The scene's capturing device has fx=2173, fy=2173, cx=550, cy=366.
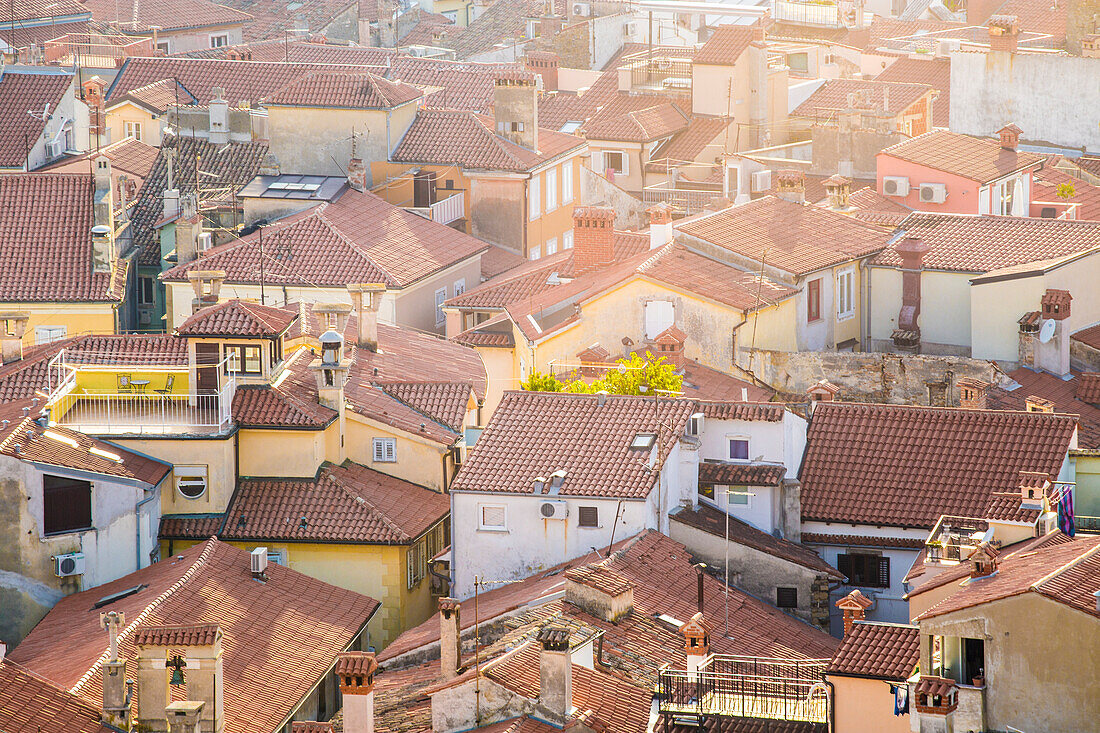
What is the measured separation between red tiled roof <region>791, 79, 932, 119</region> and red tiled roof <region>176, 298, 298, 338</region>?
107 ft

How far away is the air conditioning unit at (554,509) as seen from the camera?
4291 cm

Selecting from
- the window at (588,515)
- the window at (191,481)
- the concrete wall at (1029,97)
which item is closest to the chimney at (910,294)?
the window at (588,515)

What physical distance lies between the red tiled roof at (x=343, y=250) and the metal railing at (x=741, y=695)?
30.1m

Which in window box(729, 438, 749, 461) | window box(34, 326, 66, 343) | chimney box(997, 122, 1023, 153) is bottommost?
window box(34, 326, 66, 343)

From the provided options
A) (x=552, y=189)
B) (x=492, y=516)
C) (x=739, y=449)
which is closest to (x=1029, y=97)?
(x=552, y=189)

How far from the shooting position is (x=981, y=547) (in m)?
32.7

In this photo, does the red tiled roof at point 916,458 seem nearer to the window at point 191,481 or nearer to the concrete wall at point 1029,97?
the window at point 191,481

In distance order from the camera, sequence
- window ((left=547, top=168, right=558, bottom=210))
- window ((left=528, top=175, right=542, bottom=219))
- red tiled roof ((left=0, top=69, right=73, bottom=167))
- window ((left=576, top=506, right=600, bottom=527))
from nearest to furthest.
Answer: window ((left=576, top=506, right=600, bottom=527))
red tiled roof ((left=0, top=69, right=73, bottom=167))
window ((left=528, top=175, right=542, bottom=219))
window ((left=547, top=168, right=558, bottom=210))

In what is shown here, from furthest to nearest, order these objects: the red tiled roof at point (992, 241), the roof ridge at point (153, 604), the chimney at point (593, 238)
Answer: the chimney at point (593, 238)
the red tiled roof at point (992, 241)
the roof ridge at point (153, 604)

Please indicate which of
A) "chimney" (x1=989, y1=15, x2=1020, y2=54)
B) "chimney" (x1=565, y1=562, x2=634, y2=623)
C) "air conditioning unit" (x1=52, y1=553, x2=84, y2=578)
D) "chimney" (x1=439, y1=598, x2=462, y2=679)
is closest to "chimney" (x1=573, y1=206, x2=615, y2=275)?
"air conditioning unit" (x1=52, y1=553, x2=84, y2=578)

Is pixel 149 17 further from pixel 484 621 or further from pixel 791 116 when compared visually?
pixel 484 621

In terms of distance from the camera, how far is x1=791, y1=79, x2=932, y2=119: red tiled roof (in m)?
77.3

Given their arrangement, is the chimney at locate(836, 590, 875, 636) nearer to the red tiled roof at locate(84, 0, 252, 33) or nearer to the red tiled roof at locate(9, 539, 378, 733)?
the red tiled roof at locate(9, 539, 378, 733)

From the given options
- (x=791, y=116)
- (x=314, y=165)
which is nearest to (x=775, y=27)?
(x=791, y=116)
